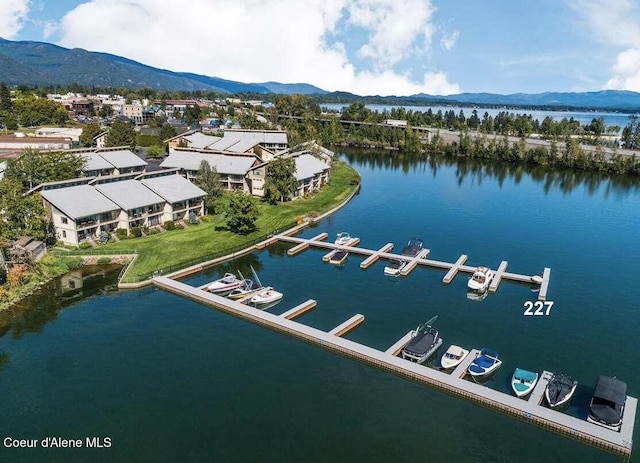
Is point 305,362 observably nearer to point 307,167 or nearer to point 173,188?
point 173,188

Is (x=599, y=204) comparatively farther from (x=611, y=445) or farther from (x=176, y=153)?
(x=176, y=153)

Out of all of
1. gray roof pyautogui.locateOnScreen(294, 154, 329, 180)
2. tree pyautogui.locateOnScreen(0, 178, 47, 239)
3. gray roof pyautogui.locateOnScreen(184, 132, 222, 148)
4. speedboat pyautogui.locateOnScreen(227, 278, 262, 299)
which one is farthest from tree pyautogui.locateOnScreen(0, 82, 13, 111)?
speedboat pyautogui.locateOnScreen(227, 278, 262, 299)

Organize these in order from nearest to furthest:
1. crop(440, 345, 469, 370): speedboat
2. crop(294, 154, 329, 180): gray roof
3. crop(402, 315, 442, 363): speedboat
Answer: crop(440, 345, 469, 370): speedboat → crop(402, 315, 442, 363): speedboat → crop(294, 154, 329, 180): gray roof

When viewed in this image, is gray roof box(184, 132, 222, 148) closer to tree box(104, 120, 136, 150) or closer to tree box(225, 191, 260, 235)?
tree box(104, 120, 136, 150)

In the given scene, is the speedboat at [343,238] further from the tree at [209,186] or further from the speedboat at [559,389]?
the speedboat at [559,389]

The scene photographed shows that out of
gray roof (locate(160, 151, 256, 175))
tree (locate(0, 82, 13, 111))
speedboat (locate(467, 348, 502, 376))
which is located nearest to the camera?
speedboat (locate(467, 348, 502, 376))

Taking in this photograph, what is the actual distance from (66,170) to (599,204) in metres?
108

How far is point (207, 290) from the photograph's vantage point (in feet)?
171

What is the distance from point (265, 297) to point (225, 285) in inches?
217

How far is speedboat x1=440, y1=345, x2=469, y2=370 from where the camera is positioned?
38.8m

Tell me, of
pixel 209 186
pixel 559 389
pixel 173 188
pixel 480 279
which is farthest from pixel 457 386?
pixel 209 186

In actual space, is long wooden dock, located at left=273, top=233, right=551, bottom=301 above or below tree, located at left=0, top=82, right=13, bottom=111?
below

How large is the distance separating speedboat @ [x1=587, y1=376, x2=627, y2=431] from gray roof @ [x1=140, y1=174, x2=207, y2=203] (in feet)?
193

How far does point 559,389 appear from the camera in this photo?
115 ft
